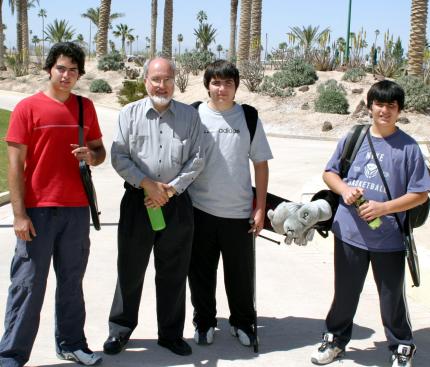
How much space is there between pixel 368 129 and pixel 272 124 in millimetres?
17204

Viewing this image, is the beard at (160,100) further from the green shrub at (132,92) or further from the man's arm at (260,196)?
the green shrub at (132,92)

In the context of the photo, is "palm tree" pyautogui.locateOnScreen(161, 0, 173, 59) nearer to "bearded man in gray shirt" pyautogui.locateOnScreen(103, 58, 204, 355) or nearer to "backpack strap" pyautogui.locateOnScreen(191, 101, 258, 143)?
"backpack strap" pyautogui.locateOnScreen(191, 101, 258, 143)

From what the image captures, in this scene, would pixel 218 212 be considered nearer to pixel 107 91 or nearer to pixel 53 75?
pixel 53 75

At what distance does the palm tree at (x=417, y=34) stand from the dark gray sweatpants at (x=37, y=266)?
20.0 meters

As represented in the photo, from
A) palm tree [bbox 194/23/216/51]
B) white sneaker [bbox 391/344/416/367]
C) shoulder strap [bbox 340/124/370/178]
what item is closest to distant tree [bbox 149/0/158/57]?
palm tree [bbox 194/23/216/51]

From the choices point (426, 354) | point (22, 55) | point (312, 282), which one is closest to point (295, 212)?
point (426, 354)

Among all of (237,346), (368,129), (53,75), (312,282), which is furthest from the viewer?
(312,282)

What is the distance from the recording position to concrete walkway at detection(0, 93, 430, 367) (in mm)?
4055

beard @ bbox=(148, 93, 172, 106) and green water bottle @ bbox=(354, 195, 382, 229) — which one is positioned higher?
beard @ bbox=(148, 93, 172, 106)

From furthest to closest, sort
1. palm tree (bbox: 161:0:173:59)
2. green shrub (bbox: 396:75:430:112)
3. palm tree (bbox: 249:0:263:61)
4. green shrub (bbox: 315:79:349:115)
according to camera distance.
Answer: palm tree (bbox: 161:0:173:59), palm tree (bbox: 249:0:263:61), green shrub (bbox: 315:79:349:115), green shrub (bbox: 396:75:430:112)

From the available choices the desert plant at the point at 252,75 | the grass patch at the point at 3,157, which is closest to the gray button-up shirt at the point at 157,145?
the grass patch at the point at 3,157

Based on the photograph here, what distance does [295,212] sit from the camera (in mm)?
3854

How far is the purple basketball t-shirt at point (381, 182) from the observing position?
3748 mm

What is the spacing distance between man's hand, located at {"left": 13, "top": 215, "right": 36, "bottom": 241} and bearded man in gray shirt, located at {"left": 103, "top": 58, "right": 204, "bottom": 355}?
2.06ft
